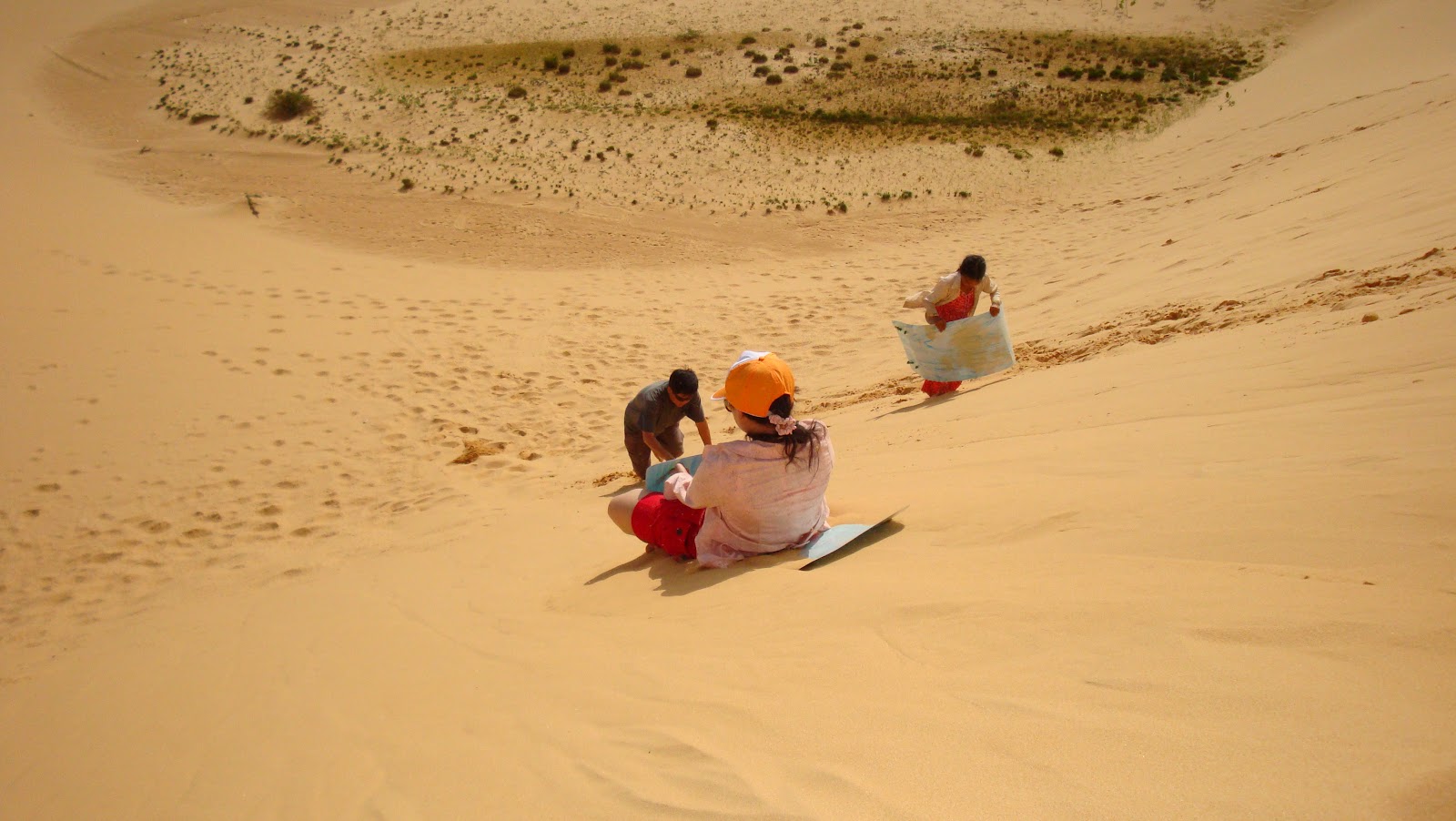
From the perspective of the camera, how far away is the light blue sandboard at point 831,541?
3.31 meters

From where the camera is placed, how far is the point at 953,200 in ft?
55.2

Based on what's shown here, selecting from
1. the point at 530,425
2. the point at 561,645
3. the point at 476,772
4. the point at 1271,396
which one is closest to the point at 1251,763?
the point at 476,772

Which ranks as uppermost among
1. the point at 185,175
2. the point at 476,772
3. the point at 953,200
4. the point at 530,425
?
the point at 185,175

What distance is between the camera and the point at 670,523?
3.69m

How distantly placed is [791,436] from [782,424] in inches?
3.2

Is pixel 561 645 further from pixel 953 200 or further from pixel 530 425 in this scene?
pixel 953 200

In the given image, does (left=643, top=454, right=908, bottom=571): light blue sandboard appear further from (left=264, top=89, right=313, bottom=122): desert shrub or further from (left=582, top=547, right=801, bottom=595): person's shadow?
(left=264, top=89, right=313, bottom=122): desert shrub

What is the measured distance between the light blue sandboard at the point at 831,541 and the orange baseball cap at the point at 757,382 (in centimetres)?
57

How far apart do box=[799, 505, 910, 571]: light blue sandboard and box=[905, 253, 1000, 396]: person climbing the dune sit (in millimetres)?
3176

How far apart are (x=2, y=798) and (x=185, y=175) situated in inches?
707

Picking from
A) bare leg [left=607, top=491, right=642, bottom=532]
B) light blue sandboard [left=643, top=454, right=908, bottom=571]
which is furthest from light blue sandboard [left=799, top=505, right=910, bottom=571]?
bare leg [left=607, top=491, right=642, bottom=532]

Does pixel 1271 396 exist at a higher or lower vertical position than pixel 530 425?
lower

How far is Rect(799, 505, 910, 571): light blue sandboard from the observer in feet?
10.8

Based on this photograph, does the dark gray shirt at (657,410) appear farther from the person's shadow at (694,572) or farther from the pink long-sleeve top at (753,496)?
the pink long-sleeve top at (753,496)
